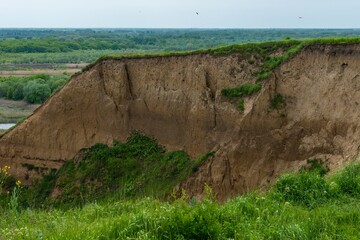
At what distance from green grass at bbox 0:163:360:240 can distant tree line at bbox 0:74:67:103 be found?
41332mm

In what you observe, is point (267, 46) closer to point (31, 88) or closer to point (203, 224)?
point (203, 224)

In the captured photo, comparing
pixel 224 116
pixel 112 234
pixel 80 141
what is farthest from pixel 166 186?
pixel 112 234

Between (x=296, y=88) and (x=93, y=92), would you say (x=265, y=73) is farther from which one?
(x=93, y=92)

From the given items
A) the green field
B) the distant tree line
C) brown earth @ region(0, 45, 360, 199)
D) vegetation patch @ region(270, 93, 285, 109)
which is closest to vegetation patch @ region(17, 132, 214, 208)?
brown earth @ region(0, 45, 360, 199)

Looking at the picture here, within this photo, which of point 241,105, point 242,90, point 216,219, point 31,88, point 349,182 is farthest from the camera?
point 31,88

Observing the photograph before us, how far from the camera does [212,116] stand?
1956 cm

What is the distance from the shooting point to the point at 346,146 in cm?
1582

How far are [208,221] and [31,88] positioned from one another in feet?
150

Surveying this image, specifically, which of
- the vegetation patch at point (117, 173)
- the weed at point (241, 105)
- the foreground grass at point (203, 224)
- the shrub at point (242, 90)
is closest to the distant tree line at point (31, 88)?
the vegetation patch at point (117, 173)

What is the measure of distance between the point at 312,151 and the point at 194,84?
5.43 meters

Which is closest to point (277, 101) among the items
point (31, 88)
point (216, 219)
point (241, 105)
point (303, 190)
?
point (241, 105)

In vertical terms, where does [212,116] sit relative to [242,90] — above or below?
below

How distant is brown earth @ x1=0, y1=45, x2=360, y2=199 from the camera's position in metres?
16.8

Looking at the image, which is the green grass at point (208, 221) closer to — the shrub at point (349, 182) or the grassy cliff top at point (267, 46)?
the shrub at point (349, 182)
